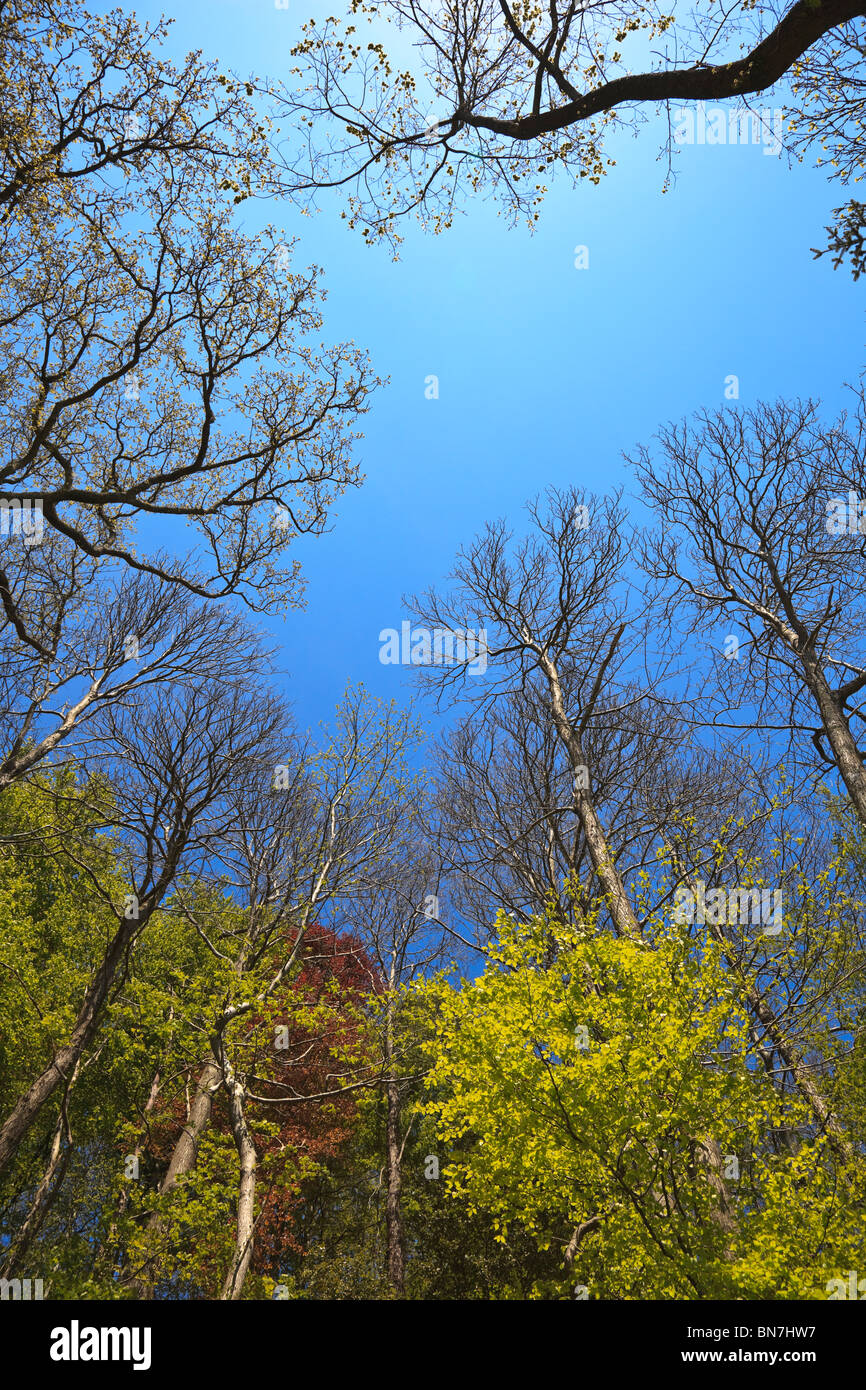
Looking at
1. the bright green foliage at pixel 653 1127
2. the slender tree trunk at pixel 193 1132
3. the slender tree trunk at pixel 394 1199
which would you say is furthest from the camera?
the slender tree trunk at pixel 394 1199

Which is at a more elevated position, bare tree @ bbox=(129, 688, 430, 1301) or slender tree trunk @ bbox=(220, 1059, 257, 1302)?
bare tree @ bbox=(129, 688, 430, 1301)

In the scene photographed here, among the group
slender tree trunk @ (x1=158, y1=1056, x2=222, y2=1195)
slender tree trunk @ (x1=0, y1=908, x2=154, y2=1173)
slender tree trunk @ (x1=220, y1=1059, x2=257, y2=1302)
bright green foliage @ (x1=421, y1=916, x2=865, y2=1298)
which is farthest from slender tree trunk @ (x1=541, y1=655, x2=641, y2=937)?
slender tree trunk @ (x1=158, y1=1056, x2=222, y2=1195)

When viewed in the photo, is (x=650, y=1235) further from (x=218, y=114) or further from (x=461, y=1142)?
(x=461, y=1142)

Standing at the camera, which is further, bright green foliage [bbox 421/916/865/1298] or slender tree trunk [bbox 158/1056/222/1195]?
slender tree trunk [bbox 158/1056/222/1195]

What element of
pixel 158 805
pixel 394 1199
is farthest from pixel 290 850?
pixel 394 1199

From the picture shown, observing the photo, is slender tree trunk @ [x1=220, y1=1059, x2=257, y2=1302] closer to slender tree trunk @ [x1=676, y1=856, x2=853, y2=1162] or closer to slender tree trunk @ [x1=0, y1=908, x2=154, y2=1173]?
slender tree trunk @ [x1=0, y1=908, x2=154, y2=1173]

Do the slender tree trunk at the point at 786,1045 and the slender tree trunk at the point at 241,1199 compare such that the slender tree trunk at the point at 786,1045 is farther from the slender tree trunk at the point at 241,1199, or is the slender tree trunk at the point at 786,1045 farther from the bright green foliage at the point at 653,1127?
the slender tree trunk at the point at 241,1199

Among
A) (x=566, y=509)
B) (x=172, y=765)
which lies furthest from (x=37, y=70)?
(x=566, y=509)

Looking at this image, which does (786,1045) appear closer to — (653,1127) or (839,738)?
(653,1127)

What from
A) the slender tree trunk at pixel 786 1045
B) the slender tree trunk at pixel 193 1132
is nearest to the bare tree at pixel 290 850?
the slender tree trunk at pixel 193 1132

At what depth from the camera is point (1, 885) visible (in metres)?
16.8

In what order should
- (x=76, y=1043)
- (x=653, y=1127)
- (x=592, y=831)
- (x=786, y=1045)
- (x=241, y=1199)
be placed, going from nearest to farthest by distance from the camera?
(x=653, y=1127), (x=786, y=1045), (x=241, y=1199), (x=76, y=1043), (x=592, y=831)

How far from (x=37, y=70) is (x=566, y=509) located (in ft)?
29.4
